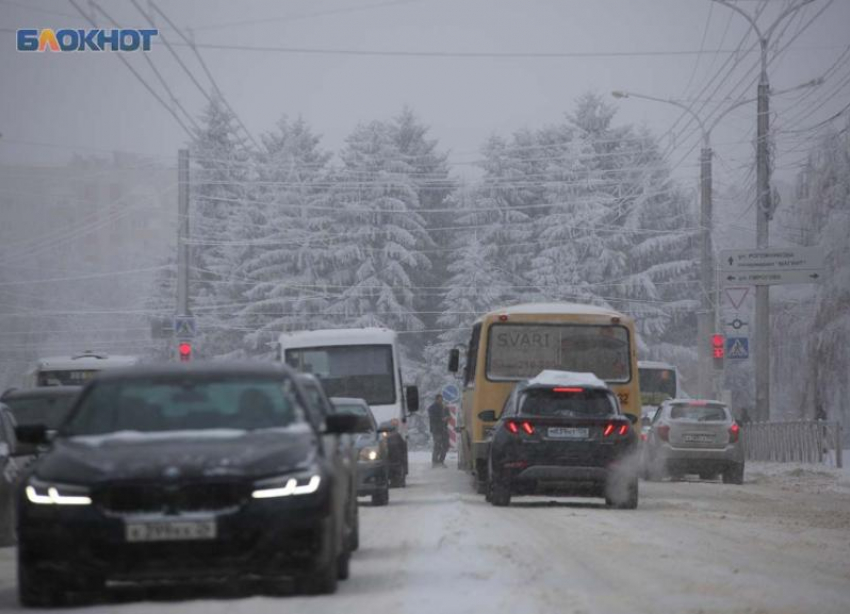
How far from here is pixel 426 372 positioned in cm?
8838

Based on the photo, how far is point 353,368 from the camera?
114 feet

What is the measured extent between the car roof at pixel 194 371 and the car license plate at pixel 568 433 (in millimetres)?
9843

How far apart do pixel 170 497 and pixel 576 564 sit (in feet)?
13.2

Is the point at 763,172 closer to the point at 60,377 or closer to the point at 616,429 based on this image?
the point at 60,377

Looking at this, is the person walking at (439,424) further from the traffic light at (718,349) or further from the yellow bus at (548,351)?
the yellow bus at (548,351)

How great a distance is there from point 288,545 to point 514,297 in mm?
79549

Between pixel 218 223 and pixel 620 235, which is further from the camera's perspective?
Answer: pixel 218 223

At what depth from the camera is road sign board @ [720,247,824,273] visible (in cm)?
4384

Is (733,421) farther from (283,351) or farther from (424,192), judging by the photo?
(424,192)

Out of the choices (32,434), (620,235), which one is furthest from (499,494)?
(620,235)

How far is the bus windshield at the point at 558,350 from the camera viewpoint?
27172 millimetres

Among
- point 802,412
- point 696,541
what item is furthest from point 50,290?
point 696,541

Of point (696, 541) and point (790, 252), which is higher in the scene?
point (790, 252)

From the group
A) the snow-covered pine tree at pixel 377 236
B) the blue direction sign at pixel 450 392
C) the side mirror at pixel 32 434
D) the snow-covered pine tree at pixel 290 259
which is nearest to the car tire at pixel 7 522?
the side mirror at pixel 32 434
